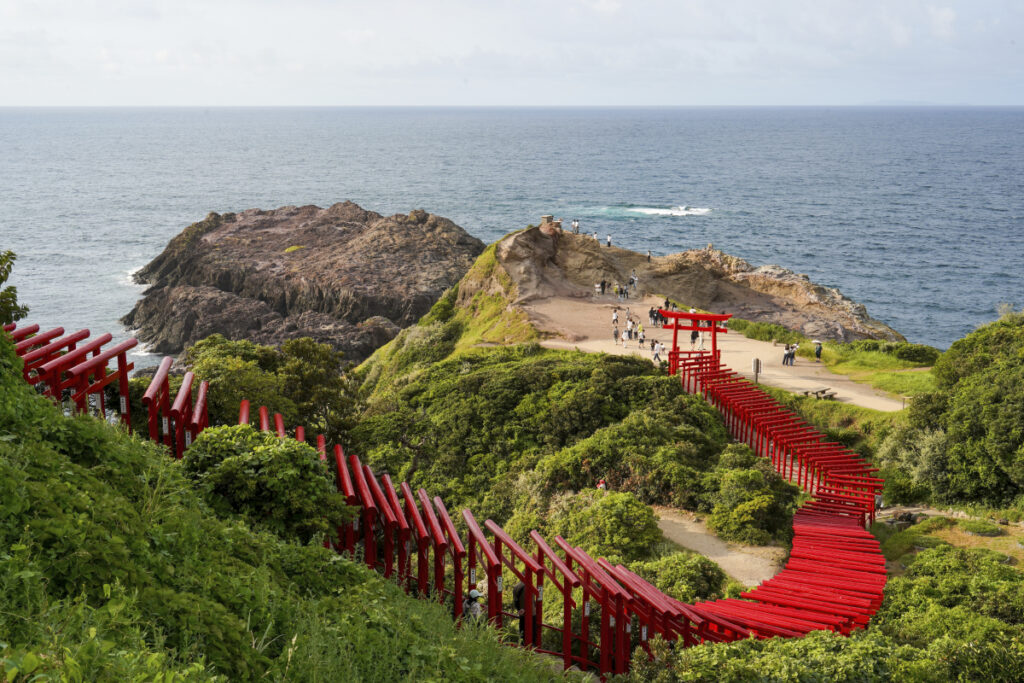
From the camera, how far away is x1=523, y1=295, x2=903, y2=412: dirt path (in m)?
32.9

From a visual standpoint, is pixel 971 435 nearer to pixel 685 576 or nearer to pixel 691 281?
pixel 685 576

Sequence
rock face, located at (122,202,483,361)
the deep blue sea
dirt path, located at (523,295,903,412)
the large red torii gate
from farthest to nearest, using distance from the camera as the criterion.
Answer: the deep blue sea → rock face, located at (122,202,483,361) → the large red torii gate → dirt path, located at (523,295,903,412)

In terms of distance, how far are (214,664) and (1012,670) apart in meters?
9.96

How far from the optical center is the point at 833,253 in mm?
96688

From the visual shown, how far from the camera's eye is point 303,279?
69.1 metres

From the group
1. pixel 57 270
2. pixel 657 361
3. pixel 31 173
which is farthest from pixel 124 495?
pixel 31 173

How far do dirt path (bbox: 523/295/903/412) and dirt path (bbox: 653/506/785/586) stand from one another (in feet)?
38.1

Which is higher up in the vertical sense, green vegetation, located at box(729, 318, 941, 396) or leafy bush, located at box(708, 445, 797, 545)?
green vegetation, located at box(729, 318, 941, 396)

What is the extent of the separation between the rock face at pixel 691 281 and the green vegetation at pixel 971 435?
20536 millimetres

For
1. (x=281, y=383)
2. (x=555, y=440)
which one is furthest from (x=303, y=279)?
(x=555, y=440)

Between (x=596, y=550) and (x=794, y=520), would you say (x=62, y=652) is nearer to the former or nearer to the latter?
(x=596, y=550)

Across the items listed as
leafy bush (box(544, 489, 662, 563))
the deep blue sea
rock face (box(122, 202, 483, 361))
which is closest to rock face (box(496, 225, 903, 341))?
the deep blue sea

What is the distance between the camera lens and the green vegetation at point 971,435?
23312 mm

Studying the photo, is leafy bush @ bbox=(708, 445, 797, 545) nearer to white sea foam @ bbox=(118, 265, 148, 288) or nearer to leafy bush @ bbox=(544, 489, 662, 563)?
leafy bush @ bbox=(544, 489, 662, 563)
